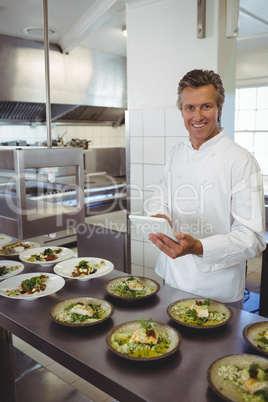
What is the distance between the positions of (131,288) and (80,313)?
1.09 feet

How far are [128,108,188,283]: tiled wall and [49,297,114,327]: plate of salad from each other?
5.85 feet

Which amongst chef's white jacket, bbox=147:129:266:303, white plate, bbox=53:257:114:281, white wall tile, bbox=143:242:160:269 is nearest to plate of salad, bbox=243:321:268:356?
chef's white jacket, bbox=147:129:266:303

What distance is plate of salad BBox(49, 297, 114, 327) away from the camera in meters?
1.49

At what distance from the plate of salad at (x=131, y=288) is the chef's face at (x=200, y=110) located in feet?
2.74

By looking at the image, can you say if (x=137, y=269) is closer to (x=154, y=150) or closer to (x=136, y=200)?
(x=136, y=200)

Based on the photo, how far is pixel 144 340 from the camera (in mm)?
1300

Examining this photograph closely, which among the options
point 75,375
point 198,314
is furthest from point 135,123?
point 198,314

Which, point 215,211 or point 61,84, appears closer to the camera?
point 215,211

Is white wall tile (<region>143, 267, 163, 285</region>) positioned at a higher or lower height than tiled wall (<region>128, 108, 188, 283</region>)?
lower

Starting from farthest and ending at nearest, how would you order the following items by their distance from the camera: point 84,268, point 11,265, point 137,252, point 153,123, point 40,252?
1. point 137,252
2. point 153,123
3. point 40,252
4. point 11,265
5. point 84,268

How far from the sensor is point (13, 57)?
5.26 metres

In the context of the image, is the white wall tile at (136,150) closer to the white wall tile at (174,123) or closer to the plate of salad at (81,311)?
the white wall tile at (174,123)

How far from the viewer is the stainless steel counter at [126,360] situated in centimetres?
112

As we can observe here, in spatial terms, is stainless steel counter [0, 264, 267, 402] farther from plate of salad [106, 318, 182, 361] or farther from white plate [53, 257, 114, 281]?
white plate [53, 257, 114, 281]
